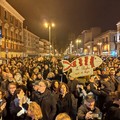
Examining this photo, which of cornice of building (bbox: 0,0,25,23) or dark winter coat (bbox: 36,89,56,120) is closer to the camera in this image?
dark winter coat (bbox: 36,89,56,120)

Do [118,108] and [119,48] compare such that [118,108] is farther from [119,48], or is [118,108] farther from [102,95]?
[119,48]

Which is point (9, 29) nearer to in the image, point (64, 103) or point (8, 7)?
point (8, 7)

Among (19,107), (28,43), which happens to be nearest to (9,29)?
(28,43)

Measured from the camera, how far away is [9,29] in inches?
2559

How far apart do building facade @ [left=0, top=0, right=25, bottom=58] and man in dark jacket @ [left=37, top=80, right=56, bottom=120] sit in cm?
4417

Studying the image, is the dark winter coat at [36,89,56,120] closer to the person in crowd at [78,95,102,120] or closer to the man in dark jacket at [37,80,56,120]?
the man in dark jacket at [37,80,56,120]

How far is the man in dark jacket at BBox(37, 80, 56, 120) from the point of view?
6344 mm

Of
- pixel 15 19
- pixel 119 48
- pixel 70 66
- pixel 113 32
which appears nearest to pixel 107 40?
pixel 113 32

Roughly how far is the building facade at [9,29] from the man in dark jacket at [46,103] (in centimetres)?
4417

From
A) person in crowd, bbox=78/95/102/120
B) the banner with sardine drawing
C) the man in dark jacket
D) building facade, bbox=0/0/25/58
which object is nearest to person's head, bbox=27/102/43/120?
person in crowd, bbox=78/95/102/120

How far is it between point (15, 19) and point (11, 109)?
68430 millimetres

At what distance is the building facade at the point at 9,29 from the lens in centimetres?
5641

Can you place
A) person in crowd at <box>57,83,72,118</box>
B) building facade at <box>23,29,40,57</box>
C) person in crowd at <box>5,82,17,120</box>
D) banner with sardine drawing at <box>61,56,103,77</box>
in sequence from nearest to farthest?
1. person in crowd at <box>57,83,72,118</box>
2. person in crowd at <box>5,82,17,120</box>
3. banner with sardine drawing at <box>61,56,103,77</box>
4. building facade at <box>23,29,40,57</box>

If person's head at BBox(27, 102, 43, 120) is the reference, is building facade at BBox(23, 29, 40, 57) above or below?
above
